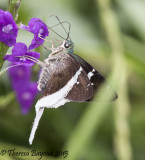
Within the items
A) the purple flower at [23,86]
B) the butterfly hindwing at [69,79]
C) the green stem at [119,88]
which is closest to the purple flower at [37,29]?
the butterfly hindwing at [69,79]

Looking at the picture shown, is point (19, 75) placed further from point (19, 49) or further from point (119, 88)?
point (19, 49)

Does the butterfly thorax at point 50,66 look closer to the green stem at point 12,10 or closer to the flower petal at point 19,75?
the green stem at point 12,10

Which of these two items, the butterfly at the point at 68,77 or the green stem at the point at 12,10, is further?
the butterfly at the point at 68,77

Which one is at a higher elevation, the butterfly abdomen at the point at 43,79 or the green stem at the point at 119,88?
the butterfly abdomen at the point at 43,79

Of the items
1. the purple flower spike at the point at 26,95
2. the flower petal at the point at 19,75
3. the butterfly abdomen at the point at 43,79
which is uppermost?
the butterfly abdomen at the point at 43,79

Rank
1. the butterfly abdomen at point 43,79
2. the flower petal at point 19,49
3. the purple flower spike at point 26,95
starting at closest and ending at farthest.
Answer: the flower petal at point 19,49, the butterfly abdomen at point 43,79, the purple flower spike at point 26,95

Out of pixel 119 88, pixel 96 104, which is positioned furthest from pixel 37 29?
pixel 119 88

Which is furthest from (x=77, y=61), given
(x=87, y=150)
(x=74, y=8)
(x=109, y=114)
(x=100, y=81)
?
(x=74, y=8)

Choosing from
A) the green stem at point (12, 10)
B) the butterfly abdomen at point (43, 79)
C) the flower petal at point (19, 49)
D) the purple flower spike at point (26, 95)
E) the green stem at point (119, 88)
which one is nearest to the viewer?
the green stem at point (12, 10)

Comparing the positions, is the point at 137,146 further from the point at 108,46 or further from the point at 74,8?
the point at 74,8

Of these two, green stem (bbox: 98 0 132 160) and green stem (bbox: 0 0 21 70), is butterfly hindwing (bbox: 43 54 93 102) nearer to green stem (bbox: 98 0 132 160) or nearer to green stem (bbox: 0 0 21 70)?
green stem (bbox: 0 0 21 70)
